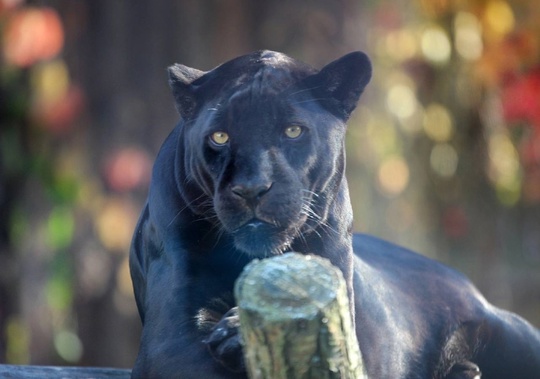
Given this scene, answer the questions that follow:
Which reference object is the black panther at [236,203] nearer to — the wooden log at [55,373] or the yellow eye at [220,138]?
the yellow eye at [220,138]

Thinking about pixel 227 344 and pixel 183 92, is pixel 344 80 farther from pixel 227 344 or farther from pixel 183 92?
pixel 227 344

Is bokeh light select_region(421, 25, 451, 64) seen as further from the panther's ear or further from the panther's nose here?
the panther's nose

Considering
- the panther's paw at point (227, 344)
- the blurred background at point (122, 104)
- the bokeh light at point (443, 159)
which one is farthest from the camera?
the bokeh light at point (443, 159)

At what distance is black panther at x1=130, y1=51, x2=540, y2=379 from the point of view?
11.9ft

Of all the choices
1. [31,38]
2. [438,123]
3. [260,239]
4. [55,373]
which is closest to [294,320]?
[260,239]

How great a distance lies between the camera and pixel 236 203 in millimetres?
3629

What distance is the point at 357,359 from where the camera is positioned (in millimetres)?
3137

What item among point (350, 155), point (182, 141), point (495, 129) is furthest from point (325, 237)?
point (495, 129)

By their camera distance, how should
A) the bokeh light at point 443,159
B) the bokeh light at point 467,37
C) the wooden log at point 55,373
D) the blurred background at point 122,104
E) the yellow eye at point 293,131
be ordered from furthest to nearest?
the bokeh light at point 443,159, the bokeh light at point 467,37, the blurred background at point 122,104, the wooden log at point 55,373, the yellow eye at point 293,131

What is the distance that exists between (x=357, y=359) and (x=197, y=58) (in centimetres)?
545

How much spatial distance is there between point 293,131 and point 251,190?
9.3 inches

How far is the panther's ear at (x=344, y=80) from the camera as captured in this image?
3.92 m

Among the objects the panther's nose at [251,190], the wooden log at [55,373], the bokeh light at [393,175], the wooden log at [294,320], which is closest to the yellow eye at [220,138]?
the panther's nose at [251,190]

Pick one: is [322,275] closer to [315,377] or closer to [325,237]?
[315,377]
